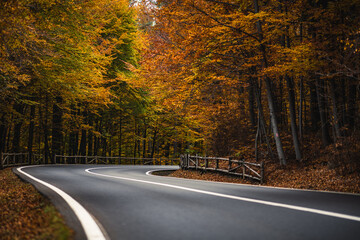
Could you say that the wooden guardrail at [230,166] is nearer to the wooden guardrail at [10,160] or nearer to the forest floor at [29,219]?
the forest floor at [29,219]

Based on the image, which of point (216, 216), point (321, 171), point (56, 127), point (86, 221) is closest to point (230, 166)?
point (321, 171)

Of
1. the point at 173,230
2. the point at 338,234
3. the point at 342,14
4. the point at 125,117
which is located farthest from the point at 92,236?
the point at 125,117

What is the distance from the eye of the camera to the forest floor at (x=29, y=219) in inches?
149

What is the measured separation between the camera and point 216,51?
1392 centimetres

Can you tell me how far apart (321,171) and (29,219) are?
10173mm

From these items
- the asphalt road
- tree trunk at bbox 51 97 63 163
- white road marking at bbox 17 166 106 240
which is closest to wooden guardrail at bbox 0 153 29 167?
tree trunk at bbox 51 97 63 163

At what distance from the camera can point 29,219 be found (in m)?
4.93

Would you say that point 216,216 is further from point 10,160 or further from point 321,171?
point 10,160

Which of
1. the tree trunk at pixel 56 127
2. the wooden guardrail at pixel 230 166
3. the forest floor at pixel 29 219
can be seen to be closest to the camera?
the forest floor at pixel 29 219

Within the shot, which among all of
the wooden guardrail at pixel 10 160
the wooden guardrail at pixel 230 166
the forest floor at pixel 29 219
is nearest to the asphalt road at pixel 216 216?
the forest floor at pixel 29 219

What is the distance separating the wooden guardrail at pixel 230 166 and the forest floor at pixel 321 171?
0.30m

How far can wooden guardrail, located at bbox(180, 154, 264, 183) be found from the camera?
12.8m

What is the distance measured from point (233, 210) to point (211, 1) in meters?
10.5

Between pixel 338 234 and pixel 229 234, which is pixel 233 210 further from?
pixel 338 234
